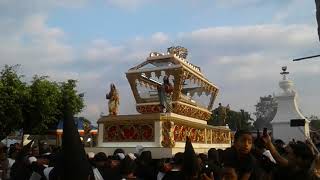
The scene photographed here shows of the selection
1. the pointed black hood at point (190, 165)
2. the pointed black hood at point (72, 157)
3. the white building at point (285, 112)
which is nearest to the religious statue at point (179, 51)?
the white building at point (285, 112)

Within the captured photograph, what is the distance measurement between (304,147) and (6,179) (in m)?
6.85

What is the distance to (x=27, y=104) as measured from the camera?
1171 inches

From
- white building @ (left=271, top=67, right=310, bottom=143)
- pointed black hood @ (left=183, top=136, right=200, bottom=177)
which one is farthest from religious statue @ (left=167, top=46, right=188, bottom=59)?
pointed black hood @ (left=183, top=136, right=200, bottom=177)

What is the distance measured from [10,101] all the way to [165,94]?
16.5m

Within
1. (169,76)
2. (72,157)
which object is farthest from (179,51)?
(72,157)

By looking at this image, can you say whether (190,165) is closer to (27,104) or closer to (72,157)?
(72,157)

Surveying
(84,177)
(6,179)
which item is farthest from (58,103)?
(84,177)

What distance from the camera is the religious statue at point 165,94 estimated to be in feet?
50.3

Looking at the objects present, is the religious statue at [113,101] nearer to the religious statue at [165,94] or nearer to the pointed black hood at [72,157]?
the religious statue at [165,94]

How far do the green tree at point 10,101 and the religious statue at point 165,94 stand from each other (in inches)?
638

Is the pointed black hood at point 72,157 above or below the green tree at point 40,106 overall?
below

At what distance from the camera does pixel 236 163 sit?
15.1ft

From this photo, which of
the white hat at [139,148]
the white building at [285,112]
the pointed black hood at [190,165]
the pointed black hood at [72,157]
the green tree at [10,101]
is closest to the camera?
the pointed black hood at [72,157]

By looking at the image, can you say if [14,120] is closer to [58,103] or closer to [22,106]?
[22,106]
